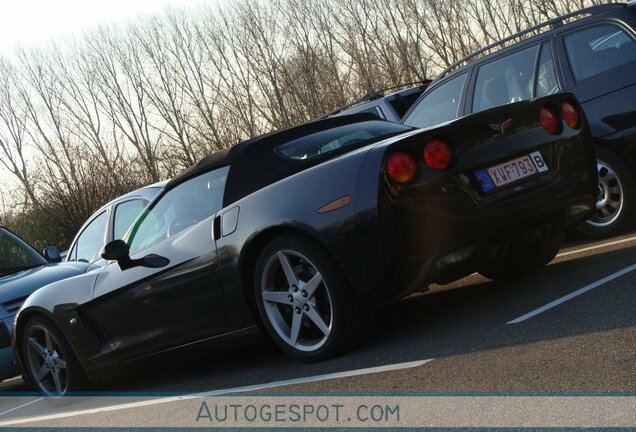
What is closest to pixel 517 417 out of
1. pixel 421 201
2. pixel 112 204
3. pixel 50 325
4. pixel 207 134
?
pixel 421 201

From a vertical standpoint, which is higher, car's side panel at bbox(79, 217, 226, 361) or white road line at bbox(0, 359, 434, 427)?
car's side panel at bbox(79, 217, 226, 361)

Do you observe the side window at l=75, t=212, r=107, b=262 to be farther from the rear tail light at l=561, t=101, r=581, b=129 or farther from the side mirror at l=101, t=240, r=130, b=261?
the rear tail light at l=561, t=101, r=581, b=129

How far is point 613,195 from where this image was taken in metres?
7.16

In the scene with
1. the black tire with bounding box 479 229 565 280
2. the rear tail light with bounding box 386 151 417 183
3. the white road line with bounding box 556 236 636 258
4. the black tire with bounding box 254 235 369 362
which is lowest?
the white road line with bounding box 556 236 636 258

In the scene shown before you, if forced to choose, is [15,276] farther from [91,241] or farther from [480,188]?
[480,188]

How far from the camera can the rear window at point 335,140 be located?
575cm

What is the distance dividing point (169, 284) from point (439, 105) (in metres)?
3.76

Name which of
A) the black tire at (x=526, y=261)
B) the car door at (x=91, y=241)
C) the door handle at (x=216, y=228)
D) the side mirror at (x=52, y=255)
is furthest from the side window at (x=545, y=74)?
the side mirror at (x=52, y=255)

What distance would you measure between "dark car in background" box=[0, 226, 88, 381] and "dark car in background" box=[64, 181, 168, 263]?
39 centimetres

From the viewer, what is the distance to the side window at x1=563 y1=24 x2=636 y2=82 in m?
7.04

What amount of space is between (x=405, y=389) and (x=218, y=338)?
1.68 meters

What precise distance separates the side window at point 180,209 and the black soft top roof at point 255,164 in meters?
0.06

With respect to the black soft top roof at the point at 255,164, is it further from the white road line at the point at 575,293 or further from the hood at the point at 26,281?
the hood at the point at 26,281

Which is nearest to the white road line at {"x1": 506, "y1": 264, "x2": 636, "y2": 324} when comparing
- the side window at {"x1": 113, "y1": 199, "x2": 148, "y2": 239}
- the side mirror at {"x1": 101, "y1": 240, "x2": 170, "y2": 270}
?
the side mirror at {"x1": 101, "y1": 240, "x2": 170, "y2": 270}
